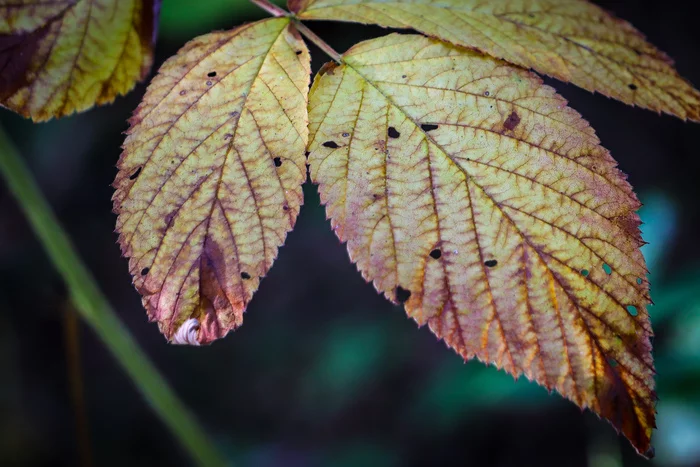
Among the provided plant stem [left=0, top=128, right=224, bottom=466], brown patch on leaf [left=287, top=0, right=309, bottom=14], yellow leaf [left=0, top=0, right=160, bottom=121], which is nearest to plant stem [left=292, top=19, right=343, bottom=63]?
brown patch on leaf [left=287, top=0, right=309, bottom=14]

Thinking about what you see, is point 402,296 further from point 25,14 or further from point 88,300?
point 88,300

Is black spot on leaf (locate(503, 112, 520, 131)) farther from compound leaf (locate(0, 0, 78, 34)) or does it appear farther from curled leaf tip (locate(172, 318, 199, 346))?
compound leaf (locate(0, 0, 78, 34))

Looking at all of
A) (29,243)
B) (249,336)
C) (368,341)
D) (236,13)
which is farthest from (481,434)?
(29,243)

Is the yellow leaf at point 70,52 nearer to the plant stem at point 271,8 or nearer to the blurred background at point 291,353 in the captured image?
the plant stem at point 271,8

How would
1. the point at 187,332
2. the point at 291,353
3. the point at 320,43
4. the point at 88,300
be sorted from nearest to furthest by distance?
the point at 187,332 < the point at 320,43 < the point at 88,300 < the point at 291,353

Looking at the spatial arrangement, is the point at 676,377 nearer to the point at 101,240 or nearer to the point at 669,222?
the point at 669,222

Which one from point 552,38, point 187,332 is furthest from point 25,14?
point 552,38
